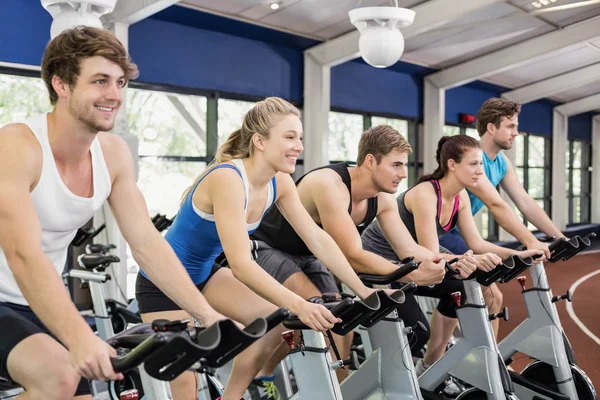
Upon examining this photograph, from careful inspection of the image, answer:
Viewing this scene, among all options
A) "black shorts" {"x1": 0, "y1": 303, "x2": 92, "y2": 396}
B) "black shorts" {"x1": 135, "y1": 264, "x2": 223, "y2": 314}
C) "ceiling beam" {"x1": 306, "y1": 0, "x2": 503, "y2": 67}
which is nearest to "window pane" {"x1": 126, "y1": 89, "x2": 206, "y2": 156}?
"ceiling beam" {"x1": 306, "y1": 0, "x2": 503, "y2": 67}

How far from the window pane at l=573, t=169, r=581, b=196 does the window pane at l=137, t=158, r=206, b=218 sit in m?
11.4

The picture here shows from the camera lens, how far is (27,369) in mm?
1514

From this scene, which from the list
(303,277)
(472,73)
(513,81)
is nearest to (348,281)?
(303,277)

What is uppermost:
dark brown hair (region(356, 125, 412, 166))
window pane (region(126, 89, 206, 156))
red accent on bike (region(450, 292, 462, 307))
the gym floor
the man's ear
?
window pane (region(126, 89, 206, 156))

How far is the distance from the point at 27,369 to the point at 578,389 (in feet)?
8.62

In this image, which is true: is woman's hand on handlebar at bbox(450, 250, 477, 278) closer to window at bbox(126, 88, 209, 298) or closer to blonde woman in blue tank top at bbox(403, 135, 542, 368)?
blonde woman in blue tank top at bbox(403, 135, 542, 368)

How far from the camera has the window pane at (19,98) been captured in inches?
214

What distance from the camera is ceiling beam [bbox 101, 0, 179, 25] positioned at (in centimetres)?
538

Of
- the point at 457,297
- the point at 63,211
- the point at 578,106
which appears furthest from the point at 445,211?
the point at 578,106

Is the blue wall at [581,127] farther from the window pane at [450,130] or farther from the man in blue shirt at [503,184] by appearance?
the man in blue shirt at [503,184]

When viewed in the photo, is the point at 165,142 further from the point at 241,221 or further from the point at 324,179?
the point at 241,221

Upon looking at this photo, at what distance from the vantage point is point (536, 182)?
14.2 metres

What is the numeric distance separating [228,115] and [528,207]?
4.16 meters

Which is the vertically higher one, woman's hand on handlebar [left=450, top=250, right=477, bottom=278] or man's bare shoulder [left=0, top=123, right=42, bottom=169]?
man's bare shoulder [left=0, top=123, right=42, bottom=169]
